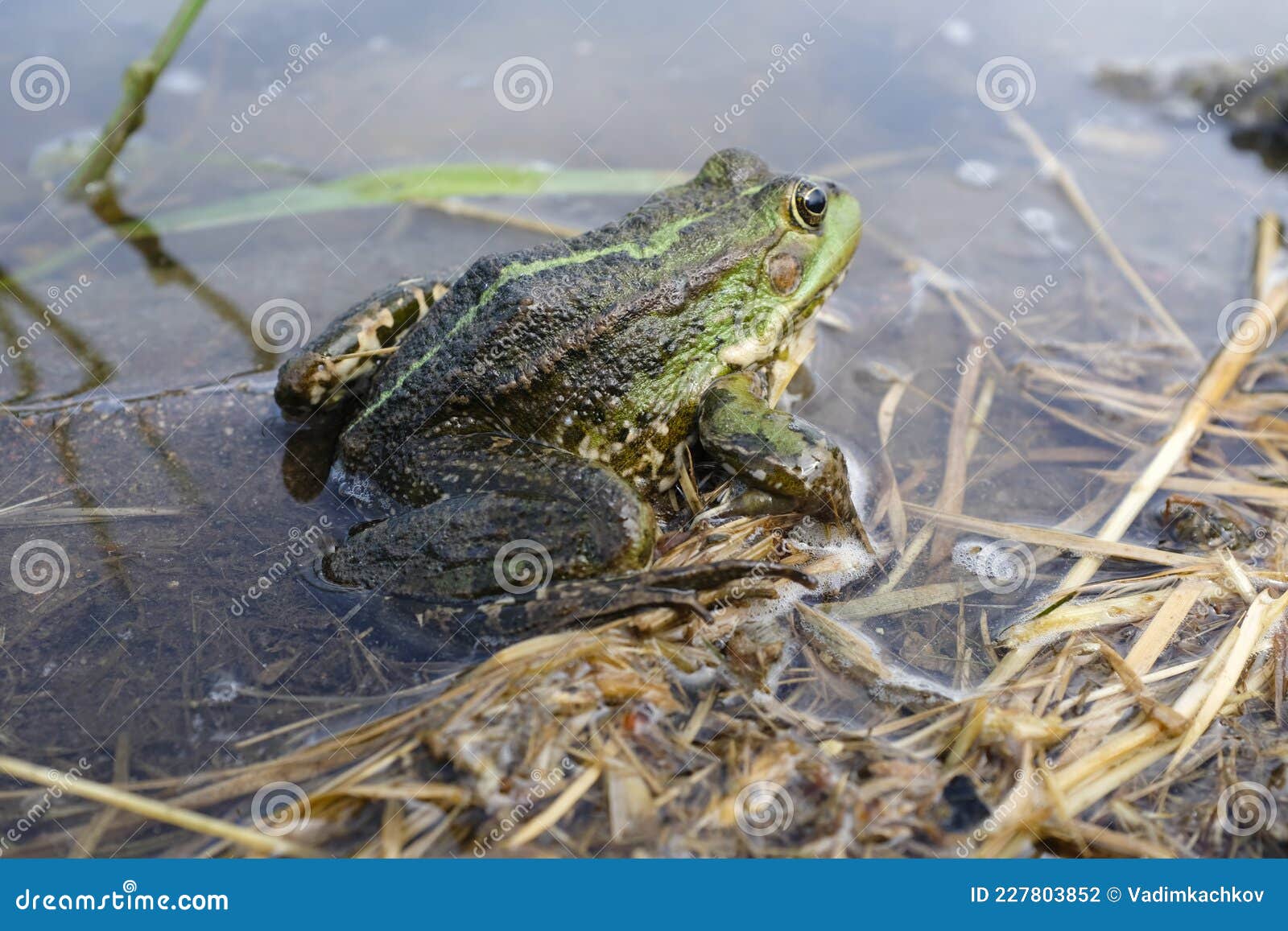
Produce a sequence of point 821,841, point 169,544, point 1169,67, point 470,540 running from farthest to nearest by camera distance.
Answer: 1. point 1169,67
2. point 169,544
3. point 470,540
4. point 821,841

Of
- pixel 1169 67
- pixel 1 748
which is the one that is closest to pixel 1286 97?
pixel 1169 67

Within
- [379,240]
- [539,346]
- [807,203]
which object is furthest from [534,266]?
[379,240]

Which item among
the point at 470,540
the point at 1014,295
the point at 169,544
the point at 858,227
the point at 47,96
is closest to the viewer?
the point at 470,540

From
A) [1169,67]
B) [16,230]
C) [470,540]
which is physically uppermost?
[1169,67]

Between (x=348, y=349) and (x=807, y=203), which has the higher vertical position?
(x=807, y=203)

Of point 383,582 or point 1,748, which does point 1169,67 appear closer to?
Answer: point 383,582

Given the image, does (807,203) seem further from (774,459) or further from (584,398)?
(584,398)
